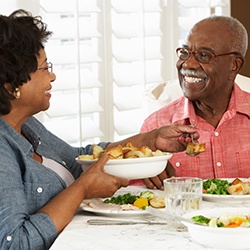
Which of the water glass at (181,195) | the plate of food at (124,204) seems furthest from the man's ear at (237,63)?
the water glass at (181,195)

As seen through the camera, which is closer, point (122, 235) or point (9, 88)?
point (122, 235)

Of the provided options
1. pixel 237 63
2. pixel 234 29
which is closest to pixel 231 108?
pixel 237 63

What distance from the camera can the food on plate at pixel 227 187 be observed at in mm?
2562

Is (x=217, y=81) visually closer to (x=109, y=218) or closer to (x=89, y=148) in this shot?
→ (x=89, y=148)

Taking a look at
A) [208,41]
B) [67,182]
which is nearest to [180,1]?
[208,41]

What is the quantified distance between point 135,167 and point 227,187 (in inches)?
12.7

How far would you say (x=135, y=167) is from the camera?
8.15ft

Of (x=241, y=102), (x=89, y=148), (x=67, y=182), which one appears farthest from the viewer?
(x=241, y=102)

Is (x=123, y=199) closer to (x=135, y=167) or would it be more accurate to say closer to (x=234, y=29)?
(x=135, y=167)

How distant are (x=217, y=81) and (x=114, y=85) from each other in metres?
0.96

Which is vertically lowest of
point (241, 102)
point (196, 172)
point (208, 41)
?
point (196, 172)

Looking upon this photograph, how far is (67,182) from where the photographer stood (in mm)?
2633

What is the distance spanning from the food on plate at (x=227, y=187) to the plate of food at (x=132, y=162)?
0.19 m

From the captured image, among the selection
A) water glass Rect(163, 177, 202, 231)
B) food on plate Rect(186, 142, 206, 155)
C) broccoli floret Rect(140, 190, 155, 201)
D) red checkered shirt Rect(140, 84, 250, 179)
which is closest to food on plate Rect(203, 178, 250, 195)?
food on plate Rect(186, 142, 206, 155)
